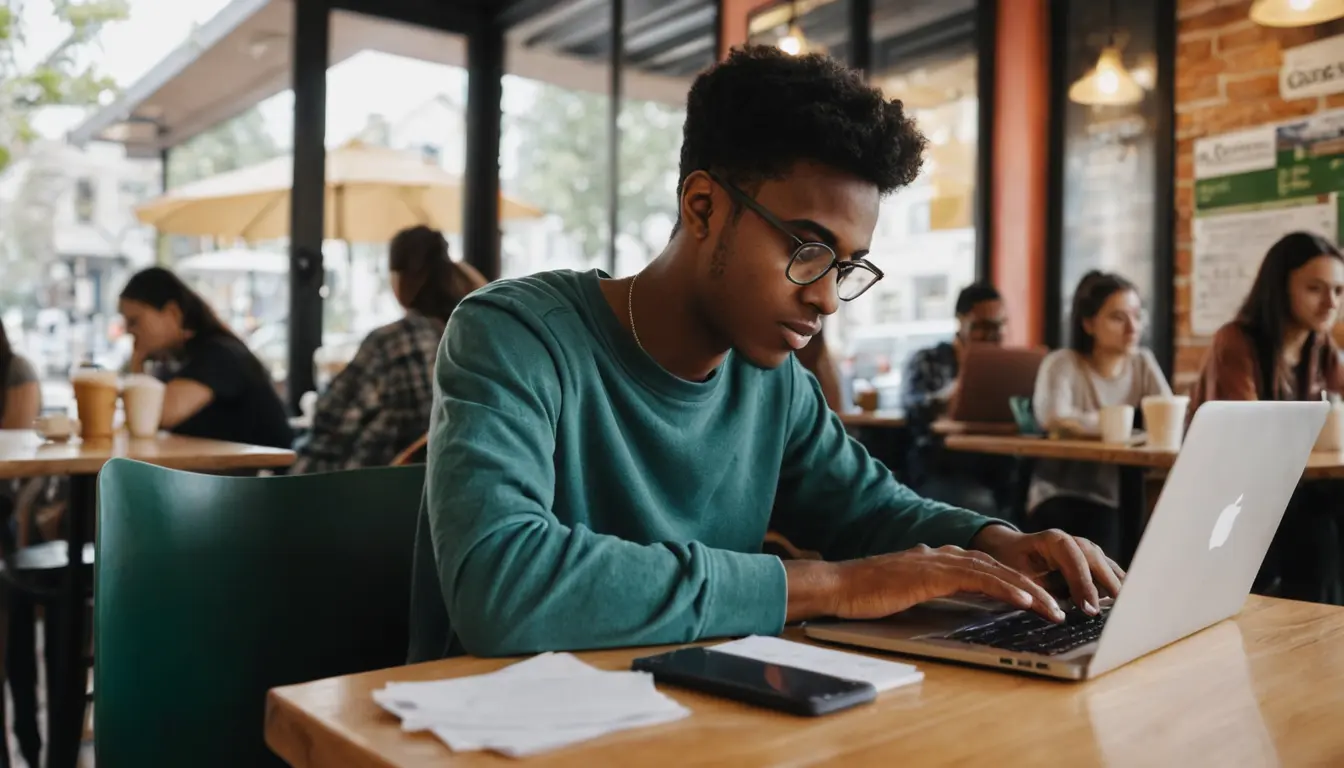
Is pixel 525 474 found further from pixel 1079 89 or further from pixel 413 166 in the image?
pixel 413 166

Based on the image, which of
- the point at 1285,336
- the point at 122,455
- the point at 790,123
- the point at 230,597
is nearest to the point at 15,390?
the point at 122,455

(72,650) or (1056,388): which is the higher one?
(1056,388)

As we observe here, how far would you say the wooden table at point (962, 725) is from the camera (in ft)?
2.28

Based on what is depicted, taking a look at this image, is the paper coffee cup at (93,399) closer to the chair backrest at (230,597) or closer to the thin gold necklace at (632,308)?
the chair backrest at (230,597)

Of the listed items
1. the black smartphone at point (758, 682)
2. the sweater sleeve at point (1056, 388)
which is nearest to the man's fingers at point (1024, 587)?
the black smartphone at point (758, 682)

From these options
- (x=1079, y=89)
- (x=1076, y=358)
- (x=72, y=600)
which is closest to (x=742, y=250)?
(x=72, y=600)

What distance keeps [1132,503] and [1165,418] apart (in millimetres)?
333

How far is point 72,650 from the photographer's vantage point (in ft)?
7.49

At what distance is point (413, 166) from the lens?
6.18m

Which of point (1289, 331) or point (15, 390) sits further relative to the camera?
point (15, 390)

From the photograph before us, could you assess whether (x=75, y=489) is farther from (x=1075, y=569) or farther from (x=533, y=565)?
(x=1075, y=569)

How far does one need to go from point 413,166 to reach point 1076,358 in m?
3.74

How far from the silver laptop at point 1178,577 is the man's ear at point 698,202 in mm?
465

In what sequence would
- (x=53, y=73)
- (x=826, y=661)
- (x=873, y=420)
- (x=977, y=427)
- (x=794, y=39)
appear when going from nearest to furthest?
(x=826, y=661)
(x=977, y=427)
(x=873, y=420)
(x=794, y=39)
(x=53, y=73)
